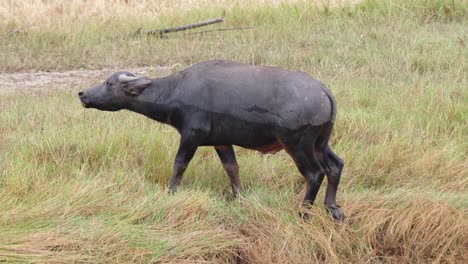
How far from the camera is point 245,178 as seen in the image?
232 inches

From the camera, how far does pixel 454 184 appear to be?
5742 mm

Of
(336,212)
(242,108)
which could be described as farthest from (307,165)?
(242,108)

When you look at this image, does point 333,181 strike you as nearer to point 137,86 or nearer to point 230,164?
point 230,164

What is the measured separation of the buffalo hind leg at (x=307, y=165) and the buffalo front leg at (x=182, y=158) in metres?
0.60

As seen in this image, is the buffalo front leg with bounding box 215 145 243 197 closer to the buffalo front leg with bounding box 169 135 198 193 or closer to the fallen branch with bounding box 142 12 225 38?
the buffalo front leg with bounding box 169 135 198 193

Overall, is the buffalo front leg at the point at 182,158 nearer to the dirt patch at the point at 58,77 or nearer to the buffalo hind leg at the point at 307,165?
the buffalo hind leg at the point at 307,165

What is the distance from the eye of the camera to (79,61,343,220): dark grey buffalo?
5.00m

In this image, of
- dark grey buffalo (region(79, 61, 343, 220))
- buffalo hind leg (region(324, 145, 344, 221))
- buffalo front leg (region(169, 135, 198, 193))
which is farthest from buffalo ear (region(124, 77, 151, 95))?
buffalo hind leg (region(324, 145, 344, 221))

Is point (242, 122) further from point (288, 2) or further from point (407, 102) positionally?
point (288, 2)

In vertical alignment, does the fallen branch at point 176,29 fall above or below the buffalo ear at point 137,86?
below

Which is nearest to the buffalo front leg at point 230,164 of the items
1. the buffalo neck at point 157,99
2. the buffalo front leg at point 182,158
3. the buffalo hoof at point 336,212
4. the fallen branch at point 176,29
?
the buffalo front leg at point 182,158

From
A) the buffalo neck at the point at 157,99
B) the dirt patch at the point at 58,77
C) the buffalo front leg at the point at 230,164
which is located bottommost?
the dirt patch at the point at 58,77

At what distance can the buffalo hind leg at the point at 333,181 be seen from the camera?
17.2ft

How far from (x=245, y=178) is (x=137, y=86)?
1100 mm
